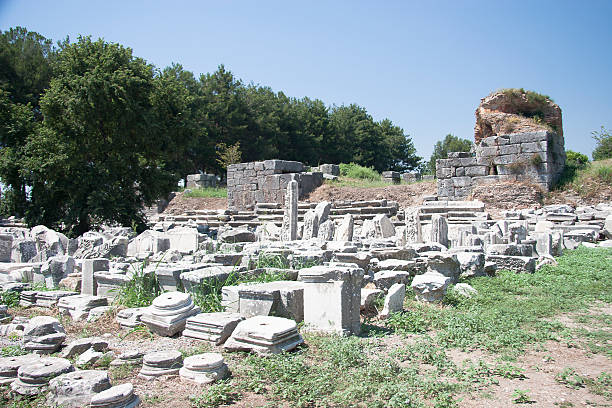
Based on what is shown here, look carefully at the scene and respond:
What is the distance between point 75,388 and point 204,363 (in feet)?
3.06

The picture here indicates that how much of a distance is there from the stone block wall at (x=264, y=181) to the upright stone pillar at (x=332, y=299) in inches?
610

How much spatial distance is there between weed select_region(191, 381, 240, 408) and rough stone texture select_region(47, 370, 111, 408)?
0.71 metres

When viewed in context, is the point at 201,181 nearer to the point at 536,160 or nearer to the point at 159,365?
the point at 536,160

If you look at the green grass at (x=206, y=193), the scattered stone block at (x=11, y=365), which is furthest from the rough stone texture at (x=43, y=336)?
the green grass at (x=206, y=193)

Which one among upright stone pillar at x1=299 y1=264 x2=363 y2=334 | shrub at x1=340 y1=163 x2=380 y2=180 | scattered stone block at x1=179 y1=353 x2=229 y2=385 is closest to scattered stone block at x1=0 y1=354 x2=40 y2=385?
scattered stone block at x1=179 y1=353 x2=229 y2=385

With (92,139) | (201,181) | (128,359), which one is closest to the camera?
(128,359)

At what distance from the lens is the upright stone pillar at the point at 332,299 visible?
4.83 m

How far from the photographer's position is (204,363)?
3.80 metres

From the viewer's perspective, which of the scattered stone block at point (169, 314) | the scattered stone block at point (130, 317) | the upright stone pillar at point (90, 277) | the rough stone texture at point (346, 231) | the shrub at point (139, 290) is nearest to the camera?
the scattered stone block at point (169, 314)

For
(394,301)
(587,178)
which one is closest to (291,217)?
(394,301)

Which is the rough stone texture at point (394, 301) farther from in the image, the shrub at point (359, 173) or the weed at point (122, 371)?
the shrub at point (359, 173)

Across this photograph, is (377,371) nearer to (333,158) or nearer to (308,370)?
(308,370)

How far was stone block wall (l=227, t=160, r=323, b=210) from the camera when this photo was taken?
825 inches

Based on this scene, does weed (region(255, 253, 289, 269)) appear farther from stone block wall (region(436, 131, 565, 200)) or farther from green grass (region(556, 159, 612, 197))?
green grass (region(556, 159, 612, 197))
